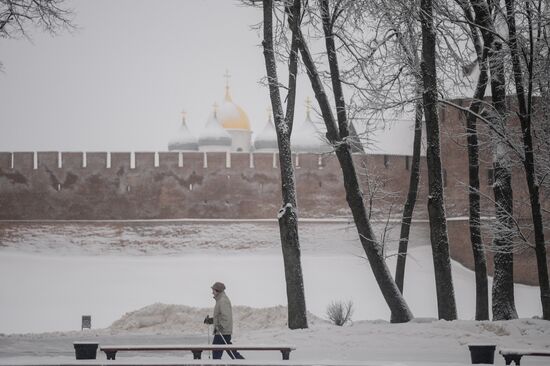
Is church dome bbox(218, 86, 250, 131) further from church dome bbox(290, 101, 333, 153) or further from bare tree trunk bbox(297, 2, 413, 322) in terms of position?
bare tree trunk bbox(297, 2, 413, 322)

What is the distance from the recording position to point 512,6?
463 inches

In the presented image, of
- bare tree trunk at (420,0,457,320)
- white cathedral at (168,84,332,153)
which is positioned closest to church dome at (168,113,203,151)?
white cathedral at (168,84,332,153)

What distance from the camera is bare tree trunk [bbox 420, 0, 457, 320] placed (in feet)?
39.4

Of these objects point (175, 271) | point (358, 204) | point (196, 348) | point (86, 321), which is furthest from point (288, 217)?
point (175, 271)

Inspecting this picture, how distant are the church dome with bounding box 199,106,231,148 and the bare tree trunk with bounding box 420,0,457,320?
29.0 m

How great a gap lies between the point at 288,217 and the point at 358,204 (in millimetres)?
942

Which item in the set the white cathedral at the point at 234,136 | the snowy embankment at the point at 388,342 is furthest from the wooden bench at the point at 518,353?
the white cathedral at the point at 234,136

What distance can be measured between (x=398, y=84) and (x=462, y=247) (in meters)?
13.8

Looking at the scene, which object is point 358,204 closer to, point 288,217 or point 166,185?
point 288,217

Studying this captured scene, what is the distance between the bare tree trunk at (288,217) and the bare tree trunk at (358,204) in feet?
1.44

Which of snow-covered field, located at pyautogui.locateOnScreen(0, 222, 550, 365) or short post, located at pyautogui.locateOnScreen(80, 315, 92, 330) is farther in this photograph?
short post, located at pyautogui.locateOnScreen(80, 315, 92, 330)

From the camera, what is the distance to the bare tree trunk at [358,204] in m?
12.4

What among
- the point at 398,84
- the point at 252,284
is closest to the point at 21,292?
the point at 252,284

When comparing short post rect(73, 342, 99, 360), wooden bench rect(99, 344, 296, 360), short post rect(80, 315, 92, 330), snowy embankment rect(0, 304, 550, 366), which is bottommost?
short post rect(80, 315, 92, 330)
